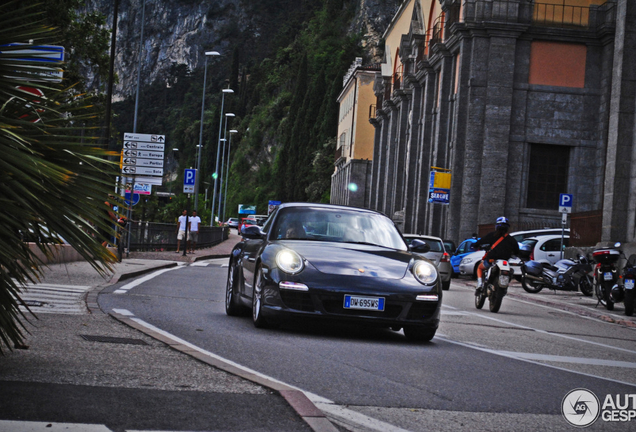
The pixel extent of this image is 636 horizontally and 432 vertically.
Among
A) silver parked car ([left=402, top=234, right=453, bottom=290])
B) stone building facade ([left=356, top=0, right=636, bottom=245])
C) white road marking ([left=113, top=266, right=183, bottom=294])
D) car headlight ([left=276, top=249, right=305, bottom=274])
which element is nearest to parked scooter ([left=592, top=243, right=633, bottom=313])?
silver parked car ([left=402, top=234, right=453, bottom=290])

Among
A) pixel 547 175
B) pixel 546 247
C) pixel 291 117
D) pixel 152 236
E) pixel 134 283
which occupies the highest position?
pixel 291 117

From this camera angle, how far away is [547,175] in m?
47.5

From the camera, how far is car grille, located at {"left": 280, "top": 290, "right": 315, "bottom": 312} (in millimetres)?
9914

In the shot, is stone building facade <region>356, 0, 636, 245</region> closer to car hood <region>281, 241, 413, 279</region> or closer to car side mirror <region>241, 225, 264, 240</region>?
car side mirror <region>241, 225, 264, 240</region>

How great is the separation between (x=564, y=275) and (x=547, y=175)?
884 inches

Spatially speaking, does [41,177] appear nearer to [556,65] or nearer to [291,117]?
[556,65]

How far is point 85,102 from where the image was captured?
241 inches

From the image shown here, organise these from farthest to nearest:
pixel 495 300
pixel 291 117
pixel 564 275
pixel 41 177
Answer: pixel 291 117 → pixel 564 275 → pixel 495 300 → pixel 41 177

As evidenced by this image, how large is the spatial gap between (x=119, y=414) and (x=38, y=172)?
56.7 inches

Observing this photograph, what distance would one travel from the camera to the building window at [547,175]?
47.2 metres

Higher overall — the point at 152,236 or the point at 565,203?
the point at 565,203

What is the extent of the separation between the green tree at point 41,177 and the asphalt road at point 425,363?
1.93 meters

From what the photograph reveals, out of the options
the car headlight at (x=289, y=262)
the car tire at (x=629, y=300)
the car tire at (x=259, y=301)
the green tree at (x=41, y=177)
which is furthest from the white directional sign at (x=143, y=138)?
the green tree at (x=41, y=177)

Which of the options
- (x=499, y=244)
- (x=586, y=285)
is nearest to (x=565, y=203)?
(x=586, y=285)
